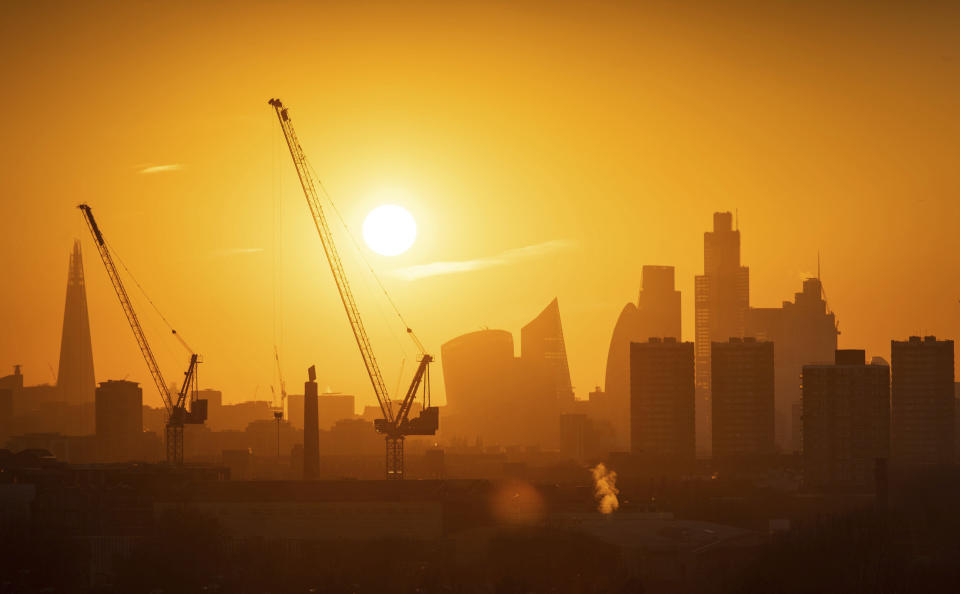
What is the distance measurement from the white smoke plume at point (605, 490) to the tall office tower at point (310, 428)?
28072 mm

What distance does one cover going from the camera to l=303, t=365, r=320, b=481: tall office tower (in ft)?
584

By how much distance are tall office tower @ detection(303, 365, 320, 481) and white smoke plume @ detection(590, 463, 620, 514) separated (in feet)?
92.1

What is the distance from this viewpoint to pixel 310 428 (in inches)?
7067

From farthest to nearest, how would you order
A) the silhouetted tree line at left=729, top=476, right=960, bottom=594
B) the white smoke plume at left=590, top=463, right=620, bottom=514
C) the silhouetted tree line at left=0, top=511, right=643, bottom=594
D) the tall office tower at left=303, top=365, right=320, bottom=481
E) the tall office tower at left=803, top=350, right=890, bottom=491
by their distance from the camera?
the tall office tower at left=803, top=350, right=890, bottom=491
the tall office tower at left=303, top=365, right=320, bottom=481
the white smoke plume at left=590, top=463, right=620, bottom=514
the silhouetted tree line at left=729, top=476, right=960, bottom=594
the silhouetted tree line at left=0, top=511, right=643, bottom=594

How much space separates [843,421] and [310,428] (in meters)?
58.1

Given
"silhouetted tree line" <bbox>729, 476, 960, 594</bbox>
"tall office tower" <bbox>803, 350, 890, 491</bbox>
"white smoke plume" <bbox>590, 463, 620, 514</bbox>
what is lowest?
"silhouetted tree line" <bbox>729, 476, 960, 594</bbox>

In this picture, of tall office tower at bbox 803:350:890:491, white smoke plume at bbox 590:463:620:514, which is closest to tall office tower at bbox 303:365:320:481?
white smoke plume at bbox 590:463:620:514

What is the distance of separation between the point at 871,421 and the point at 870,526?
79181mm

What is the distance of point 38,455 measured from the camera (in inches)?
5920

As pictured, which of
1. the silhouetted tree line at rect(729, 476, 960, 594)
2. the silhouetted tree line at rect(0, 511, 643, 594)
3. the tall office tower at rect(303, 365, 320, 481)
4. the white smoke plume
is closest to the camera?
the silhouetted tree line at rect(0, 511, 643, 594)

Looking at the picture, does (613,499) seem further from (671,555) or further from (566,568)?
(566,568)

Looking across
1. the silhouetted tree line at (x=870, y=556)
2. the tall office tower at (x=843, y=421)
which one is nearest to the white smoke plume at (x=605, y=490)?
the silhouetted tree line at (x=870, y=556)

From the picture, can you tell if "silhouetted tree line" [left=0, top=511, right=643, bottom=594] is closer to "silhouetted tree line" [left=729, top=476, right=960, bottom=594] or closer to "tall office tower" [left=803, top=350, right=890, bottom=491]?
"silhouetted tree line" [left=729, top=476, right=960, bottom=594]

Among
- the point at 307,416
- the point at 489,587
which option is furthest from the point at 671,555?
the point at 307,416
